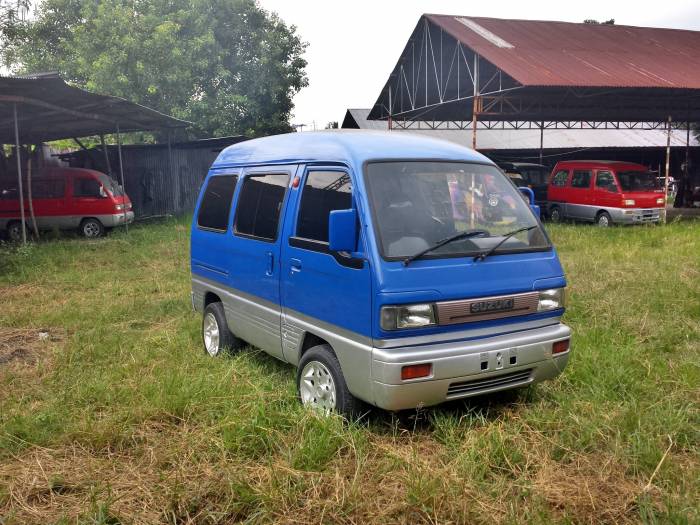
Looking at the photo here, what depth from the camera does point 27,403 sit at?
4.89 metres

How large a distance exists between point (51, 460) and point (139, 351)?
7.32ft

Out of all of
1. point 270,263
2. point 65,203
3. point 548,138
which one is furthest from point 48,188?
point 548,138

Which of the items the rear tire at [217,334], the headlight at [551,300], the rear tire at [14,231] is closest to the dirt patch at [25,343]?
the rear tire at [217,334]

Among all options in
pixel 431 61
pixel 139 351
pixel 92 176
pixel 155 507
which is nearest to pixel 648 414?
pixel 155 507

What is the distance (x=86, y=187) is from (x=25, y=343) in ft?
34.7

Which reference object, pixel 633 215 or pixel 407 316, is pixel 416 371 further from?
pixel 633 215

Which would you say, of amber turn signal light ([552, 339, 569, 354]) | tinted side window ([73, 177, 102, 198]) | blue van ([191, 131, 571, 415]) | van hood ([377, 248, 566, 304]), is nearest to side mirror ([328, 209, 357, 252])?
blue van ([191, 131, 571, 415])

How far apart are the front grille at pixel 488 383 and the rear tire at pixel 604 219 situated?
13.4m

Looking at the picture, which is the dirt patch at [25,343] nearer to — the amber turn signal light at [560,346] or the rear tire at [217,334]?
the rear tire at [217,334]

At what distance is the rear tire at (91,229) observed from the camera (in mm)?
16297

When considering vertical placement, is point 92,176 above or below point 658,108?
below

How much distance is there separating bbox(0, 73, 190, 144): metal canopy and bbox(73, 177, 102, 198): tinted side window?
62.1 inches

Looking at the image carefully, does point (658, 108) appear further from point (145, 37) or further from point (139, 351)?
point (139, 351)

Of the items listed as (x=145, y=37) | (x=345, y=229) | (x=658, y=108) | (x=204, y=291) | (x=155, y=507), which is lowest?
(x=155, y=507)
